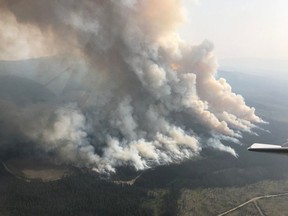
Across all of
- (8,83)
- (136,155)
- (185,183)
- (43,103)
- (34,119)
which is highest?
(8,83)

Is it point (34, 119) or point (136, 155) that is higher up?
point (34, 119)

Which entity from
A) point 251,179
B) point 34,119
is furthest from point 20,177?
point 251,179

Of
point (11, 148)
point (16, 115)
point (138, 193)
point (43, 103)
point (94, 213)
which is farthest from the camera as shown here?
point (43, 103)

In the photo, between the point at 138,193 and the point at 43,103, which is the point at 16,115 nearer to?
the point at 43,103

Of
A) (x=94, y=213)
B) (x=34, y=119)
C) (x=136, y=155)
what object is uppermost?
(x=34, y=119)

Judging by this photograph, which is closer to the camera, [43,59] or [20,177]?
[20,177]

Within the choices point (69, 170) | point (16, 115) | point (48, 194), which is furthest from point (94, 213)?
point (16, 115)

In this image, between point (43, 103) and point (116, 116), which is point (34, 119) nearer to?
point (43, 103)

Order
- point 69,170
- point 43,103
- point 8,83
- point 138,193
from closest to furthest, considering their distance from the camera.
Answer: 1. point 138,193
2. point 69,170
3. point 43,103
4. point 8,83

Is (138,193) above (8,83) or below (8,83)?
below
